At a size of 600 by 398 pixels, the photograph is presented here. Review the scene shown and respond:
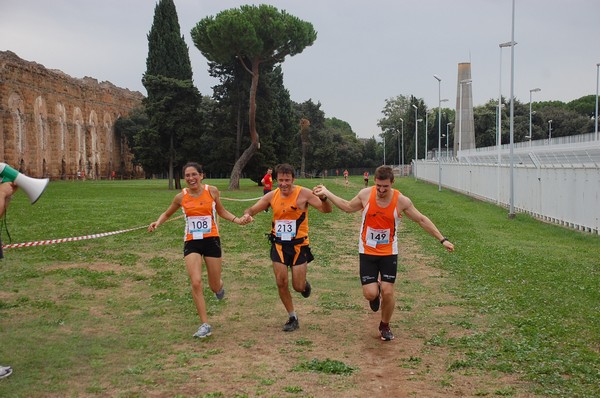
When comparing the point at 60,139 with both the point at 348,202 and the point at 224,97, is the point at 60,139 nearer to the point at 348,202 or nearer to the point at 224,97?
the point at 224,97

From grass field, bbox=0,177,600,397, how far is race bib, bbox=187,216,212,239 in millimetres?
1093

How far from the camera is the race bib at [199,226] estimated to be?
7.71 meters

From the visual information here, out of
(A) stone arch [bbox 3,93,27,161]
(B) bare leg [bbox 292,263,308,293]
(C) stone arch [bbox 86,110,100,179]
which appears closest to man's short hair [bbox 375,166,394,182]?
(B) bare leg [bbox 292,263,308,293]

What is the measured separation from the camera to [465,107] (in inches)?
2562

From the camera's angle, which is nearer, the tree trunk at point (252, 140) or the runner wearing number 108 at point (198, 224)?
the runner wearing number 108 at point (198, 224)

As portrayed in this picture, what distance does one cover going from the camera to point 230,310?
869 centimetres

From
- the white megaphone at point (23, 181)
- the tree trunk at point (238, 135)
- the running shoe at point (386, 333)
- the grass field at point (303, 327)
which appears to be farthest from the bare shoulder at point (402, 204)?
the tree trunk at point (238, 135)

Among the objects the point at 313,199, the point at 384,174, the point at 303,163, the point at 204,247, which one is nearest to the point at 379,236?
the point at 384,174

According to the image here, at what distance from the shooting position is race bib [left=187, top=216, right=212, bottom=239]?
25.3 ft

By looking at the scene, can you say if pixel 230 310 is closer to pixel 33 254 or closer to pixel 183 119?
pixel 33 254

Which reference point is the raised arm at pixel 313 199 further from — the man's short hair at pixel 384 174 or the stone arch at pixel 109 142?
the stone arch at pixel 109 142

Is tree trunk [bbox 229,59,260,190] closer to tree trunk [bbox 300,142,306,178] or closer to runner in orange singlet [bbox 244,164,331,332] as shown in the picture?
runner in orange singlet [bbox 244,164,331,332]

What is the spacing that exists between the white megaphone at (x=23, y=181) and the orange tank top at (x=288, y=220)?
2.57 metres

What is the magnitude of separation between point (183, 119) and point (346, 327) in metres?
42.9
